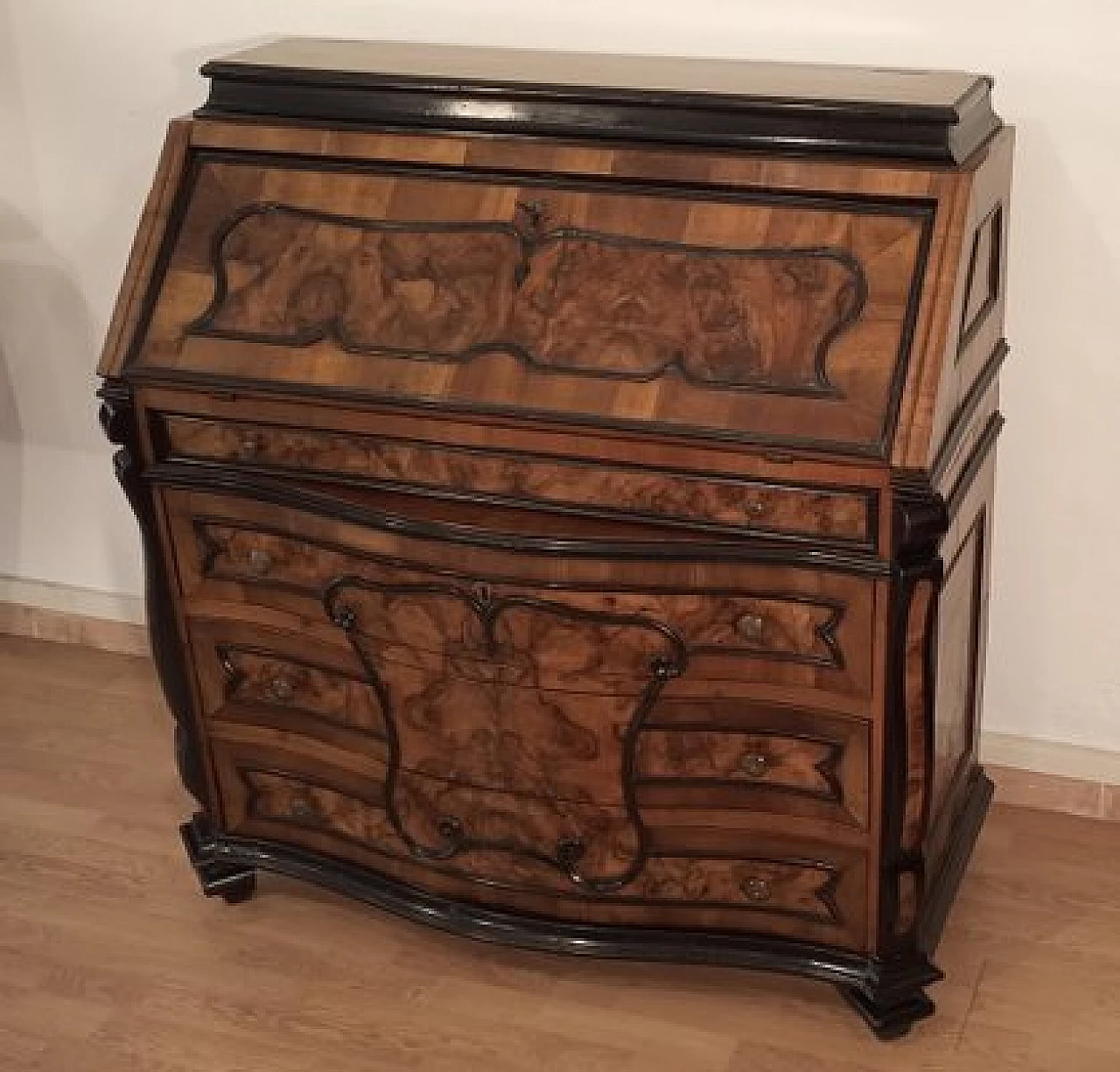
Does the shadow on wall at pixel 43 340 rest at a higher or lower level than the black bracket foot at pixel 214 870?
higher

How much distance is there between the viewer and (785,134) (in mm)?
2188

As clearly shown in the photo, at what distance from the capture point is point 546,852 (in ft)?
8.09

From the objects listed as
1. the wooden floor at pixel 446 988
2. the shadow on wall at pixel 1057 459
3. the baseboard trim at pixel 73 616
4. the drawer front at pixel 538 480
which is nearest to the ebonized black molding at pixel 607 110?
the shadow on wall at pixel 1057 459

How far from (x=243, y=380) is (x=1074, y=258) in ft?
3.75

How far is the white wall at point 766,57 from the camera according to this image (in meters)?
2.51

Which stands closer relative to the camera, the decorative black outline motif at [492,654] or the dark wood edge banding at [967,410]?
the dark wood edge banding at [967,410]

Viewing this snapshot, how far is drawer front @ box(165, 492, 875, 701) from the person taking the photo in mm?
2201

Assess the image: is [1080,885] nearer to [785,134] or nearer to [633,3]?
[785,134]

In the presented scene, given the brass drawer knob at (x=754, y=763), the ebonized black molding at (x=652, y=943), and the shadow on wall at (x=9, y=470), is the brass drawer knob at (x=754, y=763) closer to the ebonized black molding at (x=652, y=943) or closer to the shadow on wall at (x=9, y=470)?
the ebonized black molding at (x=652, y=943)

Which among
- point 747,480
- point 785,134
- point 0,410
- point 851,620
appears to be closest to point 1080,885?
point 851,620

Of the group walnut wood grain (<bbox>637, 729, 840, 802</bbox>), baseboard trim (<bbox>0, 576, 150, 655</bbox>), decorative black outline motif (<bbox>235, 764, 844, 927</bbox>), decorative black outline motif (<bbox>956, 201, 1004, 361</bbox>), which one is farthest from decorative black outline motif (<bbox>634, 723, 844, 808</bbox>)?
baseboard trim (<bbox>0, 576, 150, 655</bbox>)

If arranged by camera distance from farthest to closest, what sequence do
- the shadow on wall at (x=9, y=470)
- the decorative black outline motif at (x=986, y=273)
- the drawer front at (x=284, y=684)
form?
the shadow on wall at (x=9, y=470) → the drawer front at (x=284, y=684) → the decorative black outline motif at (x=986, y=273)

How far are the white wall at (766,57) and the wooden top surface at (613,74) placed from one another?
78mm

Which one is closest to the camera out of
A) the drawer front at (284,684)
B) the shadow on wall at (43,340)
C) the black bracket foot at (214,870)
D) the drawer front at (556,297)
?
the drawer front at (556,297)
